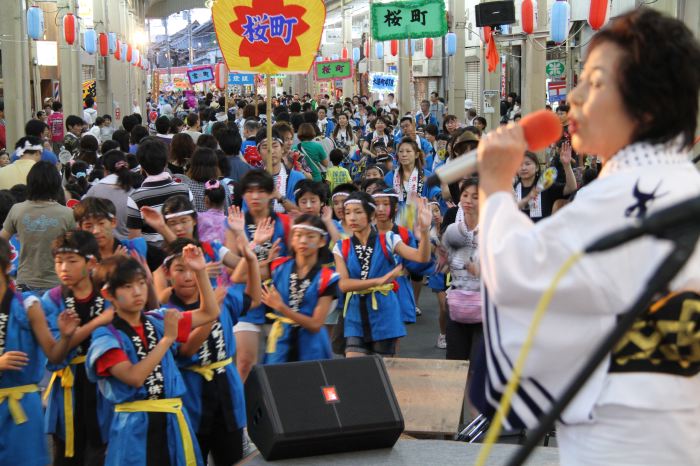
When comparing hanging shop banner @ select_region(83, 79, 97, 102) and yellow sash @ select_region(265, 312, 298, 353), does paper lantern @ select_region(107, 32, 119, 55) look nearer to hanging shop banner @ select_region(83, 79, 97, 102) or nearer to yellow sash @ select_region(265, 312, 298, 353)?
hanging shop banner @ select_region(83, 79, 97, 102)

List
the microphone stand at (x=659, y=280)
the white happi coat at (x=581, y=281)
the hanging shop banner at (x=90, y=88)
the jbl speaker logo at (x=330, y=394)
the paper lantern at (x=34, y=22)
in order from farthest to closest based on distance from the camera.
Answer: the hanging shop banner at (x=90, y=88)
the paper lantern at (x=34, y=22)
the jbl speaker logo at (x=330, y=394)
the white happi coat at (x=581, y=281)
the microphone stand at (x=659, y=280)

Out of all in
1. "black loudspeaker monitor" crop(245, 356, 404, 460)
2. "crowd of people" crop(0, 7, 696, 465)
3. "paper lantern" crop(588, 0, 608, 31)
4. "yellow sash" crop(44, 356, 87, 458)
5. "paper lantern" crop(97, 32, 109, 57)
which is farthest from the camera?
"paper lantern" crop(97, 32, 109, 57)

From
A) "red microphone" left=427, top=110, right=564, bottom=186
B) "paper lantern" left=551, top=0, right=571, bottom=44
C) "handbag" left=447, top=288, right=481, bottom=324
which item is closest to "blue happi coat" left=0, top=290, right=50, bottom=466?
"handbag" left=447, top=288, right=481, bottom=324

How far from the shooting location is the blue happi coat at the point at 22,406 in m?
4.60

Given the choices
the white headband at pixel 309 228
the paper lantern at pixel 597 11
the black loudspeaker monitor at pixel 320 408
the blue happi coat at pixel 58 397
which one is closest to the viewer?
the black loudspeaker monitor at pixel 320 408

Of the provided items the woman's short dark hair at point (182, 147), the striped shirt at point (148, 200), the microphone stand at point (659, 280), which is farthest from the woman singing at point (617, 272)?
the woman's short dark hair at point (182, 147)

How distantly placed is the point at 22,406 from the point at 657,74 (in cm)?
362

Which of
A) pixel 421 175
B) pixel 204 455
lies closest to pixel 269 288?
pixel 204 455

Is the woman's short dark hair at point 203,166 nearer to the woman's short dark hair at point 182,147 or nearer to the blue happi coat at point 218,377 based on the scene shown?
the woman's short dark hair at point 182,147

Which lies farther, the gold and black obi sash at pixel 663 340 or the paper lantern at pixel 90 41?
the paper lantern at pixel 90 41

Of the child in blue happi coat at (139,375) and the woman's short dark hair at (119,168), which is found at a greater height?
the woman's short dark hair at (119,168)

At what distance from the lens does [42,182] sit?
6.50m

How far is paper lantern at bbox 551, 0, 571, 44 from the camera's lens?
48.4 feet

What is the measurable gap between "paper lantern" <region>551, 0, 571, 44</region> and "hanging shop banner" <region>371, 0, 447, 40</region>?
3653 mm
